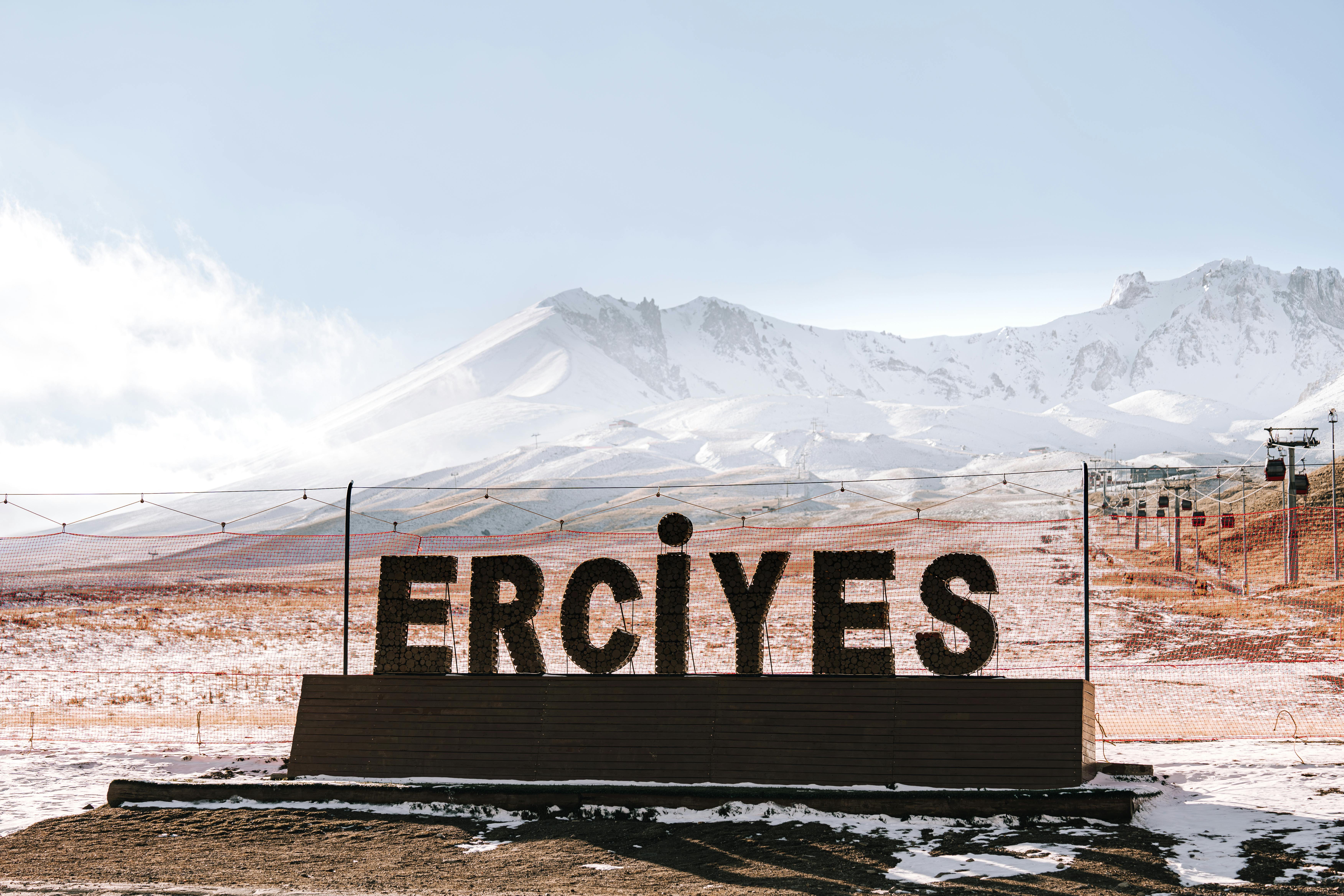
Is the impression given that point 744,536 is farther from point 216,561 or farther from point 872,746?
point 872,746

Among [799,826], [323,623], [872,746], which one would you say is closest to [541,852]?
[799,826]

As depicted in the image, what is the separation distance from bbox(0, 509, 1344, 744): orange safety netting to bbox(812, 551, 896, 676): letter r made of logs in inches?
41.2

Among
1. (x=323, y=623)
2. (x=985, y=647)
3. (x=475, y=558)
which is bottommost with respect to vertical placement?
(x=323, y=623)

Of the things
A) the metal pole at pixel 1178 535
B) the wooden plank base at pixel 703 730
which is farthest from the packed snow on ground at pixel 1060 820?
the metal pole at pixel 1178 535

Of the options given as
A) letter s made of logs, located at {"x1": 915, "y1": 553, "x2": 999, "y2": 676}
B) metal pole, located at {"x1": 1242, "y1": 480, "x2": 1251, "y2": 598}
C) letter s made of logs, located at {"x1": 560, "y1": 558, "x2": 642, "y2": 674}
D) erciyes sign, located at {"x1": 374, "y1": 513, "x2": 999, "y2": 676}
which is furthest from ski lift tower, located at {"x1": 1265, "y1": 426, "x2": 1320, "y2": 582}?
letter s made of logs, located at {"x1": 560, "y1": 558, "x2": 642, "y2": 674}

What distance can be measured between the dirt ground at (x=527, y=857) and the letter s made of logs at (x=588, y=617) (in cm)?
229

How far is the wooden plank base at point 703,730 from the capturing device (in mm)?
12867

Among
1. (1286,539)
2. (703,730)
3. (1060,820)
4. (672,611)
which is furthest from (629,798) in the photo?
(1286,539)

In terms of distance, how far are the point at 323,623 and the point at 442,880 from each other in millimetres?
35685

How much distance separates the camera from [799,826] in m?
12.1

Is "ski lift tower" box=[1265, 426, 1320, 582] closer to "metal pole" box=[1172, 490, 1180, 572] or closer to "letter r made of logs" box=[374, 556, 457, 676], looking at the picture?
"metal pole" box=[1172, 490, 1180, 572]

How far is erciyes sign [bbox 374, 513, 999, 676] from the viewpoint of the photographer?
13.7m

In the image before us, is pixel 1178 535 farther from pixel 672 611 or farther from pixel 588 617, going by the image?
pixel 588 617

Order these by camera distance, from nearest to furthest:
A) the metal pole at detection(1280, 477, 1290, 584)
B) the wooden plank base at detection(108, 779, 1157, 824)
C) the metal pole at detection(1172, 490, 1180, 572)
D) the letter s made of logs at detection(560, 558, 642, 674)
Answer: the wooden plank base at detection(108, 779, 1157, 824), the letter s made of logs at detection(560, 558, 642, 674), the metal pole at detection(1172, 490, 1180, 572), the metal pole at detection(1280, 477, 1290, 584)
